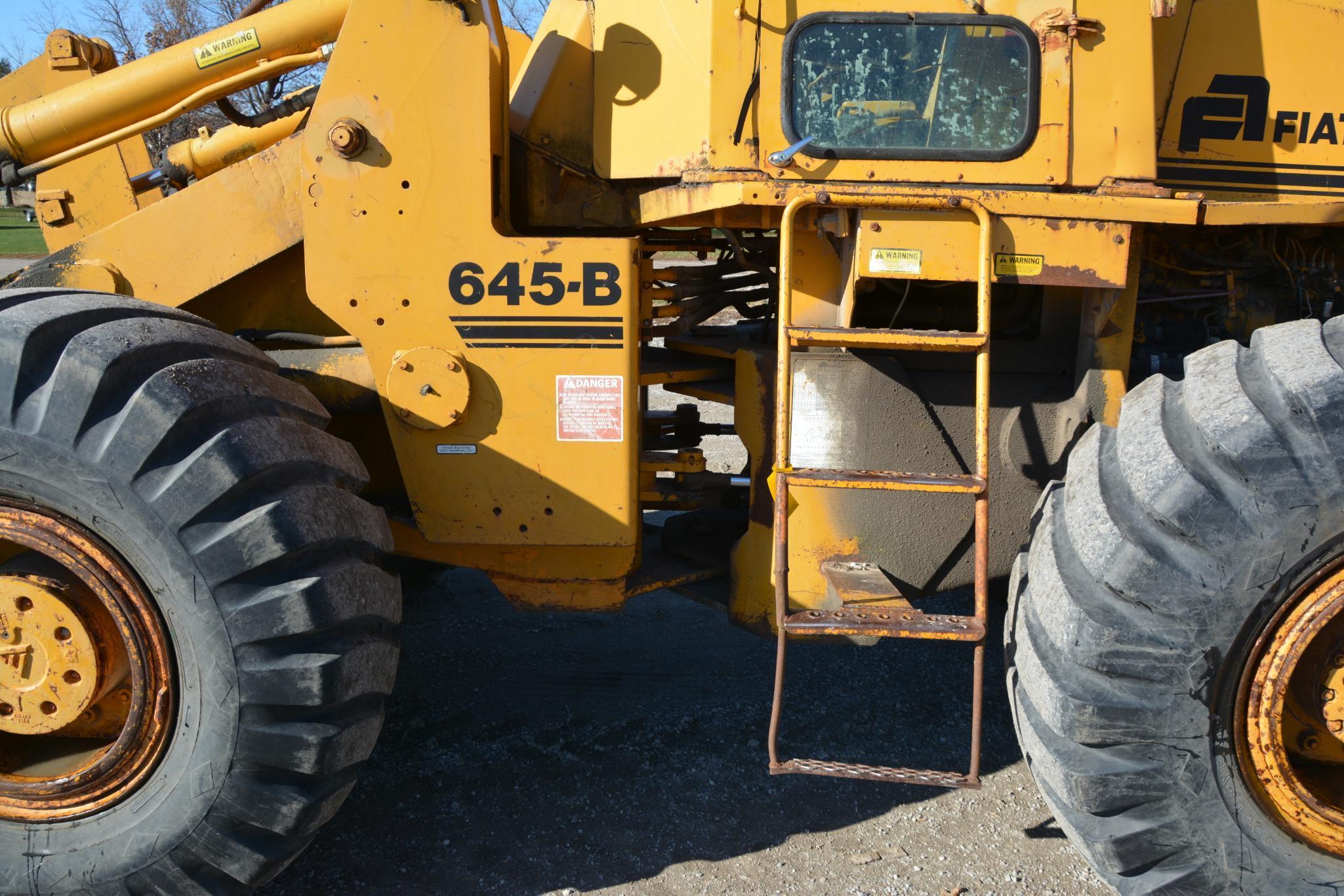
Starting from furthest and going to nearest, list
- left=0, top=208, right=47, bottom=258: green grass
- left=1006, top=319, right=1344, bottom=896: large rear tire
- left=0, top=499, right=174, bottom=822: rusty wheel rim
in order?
1. left=0, top=208, right=47, bottom=258: green grass
2. left=0, top=499, right=174, bottom=822: rusty wheel rim
3. left=1006, top=319, right=1344, bottom=896: large rear tire

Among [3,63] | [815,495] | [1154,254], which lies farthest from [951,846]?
[3,63]

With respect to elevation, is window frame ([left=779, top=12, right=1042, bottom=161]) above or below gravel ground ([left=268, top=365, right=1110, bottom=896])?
above

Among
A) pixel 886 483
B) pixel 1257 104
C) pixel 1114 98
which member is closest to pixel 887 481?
pixel 886 483

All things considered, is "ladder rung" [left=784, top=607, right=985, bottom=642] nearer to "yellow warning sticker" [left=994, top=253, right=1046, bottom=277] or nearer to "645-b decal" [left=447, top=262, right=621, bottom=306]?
"yellow warning sticker" [left=994, top=253, right=1046, bottom=277]

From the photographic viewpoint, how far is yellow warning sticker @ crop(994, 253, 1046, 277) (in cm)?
279

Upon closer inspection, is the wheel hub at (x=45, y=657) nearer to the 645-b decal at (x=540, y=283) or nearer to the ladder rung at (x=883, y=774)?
the 645-b decal at (x=540, y=283)

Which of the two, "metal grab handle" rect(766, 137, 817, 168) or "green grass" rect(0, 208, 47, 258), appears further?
"green grass" rect(0, 208, 47, 258)

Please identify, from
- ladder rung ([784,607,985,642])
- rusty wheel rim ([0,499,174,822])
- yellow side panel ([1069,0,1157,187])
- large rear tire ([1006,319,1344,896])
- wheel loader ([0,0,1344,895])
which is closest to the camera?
large rear tire ([1006,319,1344,896])

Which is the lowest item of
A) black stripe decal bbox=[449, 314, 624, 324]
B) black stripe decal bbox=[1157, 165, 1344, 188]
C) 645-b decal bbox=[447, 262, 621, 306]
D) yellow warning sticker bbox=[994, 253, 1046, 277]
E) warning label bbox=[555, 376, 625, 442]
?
warning label bbox=[555, 376, 625, 442]

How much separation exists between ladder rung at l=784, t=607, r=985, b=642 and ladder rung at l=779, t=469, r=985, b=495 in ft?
1.13

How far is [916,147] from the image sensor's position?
2848mm

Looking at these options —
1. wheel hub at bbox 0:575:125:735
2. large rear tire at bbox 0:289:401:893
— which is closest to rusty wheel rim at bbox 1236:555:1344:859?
large rear tire at bbox 0:289:401:893

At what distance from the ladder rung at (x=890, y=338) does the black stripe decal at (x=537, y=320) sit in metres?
0.58

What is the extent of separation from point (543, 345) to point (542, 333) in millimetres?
38
